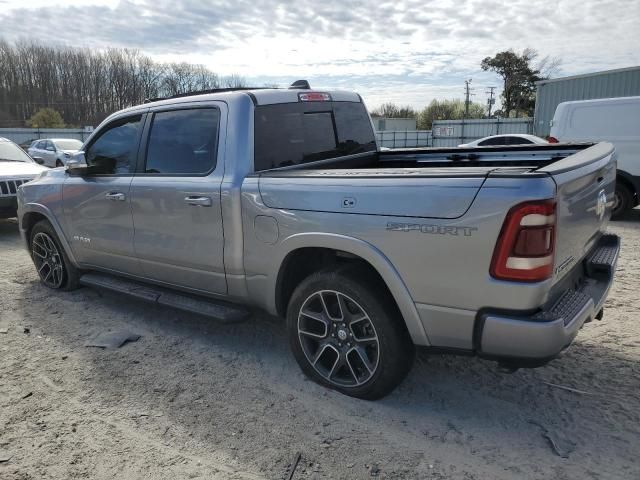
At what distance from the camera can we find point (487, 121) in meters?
31.5

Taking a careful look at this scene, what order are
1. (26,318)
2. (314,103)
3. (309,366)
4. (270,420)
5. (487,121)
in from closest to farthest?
(270,420)
(309,366)
(314,103)
(26,318)
(487,121)

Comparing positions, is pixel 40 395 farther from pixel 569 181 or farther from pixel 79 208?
pixel 569 181

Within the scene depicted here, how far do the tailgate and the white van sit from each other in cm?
632

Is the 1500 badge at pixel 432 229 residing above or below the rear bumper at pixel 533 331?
above

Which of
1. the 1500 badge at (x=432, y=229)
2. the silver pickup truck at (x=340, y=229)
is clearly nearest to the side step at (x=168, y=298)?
the silver pickup truck at (x=340, y=229)

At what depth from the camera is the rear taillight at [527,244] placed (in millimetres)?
2283

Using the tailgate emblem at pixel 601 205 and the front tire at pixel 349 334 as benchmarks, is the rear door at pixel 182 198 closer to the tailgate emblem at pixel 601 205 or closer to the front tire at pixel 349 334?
the front tire at pixel 349 334

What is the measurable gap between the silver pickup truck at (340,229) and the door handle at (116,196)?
2 cm

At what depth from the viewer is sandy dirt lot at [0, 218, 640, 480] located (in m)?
2.54

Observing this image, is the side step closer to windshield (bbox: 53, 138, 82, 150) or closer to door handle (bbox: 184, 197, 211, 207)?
door handle (bbox: 184, 197, 211, 207)

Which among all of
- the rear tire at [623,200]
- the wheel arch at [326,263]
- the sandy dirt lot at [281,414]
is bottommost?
the sandy dirt lot at [281,414]

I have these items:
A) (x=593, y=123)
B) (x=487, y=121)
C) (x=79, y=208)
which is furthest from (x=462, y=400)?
(x=487, y=121)

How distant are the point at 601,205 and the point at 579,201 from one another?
65 cm

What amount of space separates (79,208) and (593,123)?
874cm
